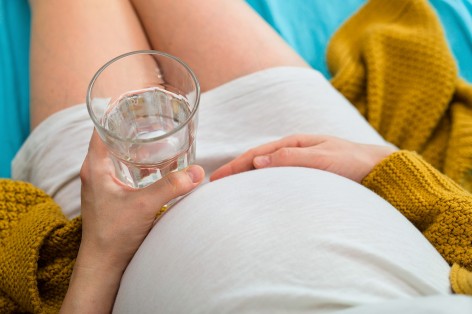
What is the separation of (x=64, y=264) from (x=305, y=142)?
0.39m

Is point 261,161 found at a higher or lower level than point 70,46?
lower

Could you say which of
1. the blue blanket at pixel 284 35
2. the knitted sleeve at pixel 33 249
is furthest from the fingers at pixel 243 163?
the blue blanket at pixel 284 35

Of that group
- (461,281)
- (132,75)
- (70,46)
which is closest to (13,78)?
(70,46)

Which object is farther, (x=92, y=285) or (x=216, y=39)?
(x=216, y=39)

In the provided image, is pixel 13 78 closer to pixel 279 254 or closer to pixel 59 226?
pixel 59 226

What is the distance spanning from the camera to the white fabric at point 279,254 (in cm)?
47

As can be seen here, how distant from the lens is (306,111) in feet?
2.53

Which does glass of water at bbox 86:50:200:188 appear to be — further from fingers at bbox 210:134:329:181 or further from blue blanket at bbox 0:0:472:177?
blue blanket at bbox 0:0:472:177

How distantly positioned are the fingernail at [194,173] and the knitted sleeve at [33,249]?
19cm

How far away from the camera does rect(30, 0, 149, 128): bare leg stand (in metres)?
0.77

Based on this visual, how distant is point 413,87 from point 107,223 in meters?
0.61

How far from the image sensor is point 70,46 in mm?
791

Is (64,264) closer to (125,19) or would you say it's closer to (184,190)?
(184,190)

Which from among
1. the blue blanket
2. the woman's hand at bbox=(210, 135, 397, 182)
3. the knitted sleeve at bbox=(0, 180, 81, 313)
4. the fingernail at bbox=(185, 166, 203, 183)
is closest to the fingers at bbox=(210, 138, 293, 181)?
the woman's hand at bbox=(210, 135, 397, 182)
